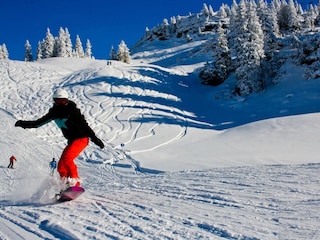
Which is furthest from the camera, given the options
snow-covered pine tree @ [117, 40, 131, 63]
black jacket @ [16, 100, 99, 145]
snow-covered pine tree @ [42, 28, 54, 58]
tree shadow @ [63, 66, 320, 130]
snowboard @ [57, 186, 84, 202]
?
snow-covered pine tree @ [42, 28, 54, 58]

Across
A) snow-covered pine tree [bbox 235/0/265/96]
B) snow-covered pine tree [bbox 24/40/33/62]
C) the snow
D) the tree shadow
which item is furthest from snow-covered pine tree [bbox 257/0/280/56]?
snow-covered pine tree [bbox 24/40/33/62]

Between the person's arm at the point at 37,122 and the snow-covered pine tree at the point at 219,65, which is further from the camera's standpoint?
the snow-covered pine tree at the point at 219,65

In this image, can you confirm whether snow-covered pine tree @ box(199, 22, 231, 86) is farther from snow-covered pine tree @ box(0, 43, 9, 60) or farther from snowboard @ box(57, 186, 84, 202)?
snow-covered pine tree @ box(0, 43, 9, 60)

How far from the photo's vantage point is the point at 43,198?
6.01 metres

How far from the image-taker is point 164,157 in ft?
70.0

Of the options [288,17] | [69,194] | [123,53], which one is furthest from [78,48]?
[69,194]

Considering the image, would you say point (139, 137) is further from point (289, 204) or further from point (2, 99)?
point (289, 204)

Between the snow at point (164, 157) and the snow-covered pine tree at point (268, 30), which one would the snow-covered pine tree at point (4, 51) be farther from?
the snow-covered pine tree at point (268, 30)

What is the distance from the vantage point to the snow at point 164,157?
165 inches

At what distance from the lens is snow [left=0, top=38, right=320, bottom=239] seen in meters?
4.19

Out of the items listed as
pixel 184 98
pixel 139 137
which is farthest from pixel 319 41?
pixel 139 137

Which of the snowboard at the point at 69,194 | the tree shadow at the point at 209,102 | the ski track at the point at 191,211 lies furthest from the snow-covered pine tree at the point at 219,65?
the snowboard at the point at 69,194

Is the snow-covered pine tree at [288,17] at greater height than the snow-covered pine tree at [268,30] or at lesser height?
greater

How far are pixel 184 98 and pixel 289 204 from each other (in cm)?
3468
